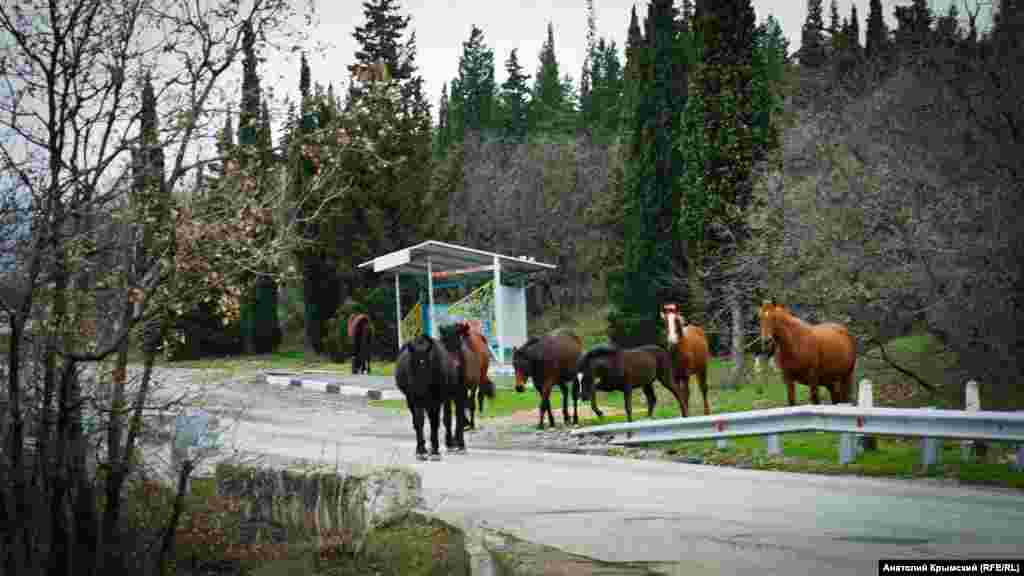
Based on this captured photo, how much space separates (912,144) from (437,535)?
1404 cm

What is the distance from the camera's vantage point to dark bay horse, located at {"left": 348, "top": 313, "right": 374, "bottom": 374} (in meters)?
35.5

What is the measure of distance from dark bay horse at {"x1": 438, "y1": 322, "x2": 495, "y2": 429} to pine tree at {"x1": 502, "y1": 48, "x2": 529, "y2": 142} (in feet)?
204

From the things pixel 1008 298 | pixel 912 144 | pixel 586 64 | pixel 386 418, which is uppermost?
pixel 586 64

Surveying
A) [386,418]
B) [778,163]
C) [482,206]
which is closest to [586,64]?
[482,206]

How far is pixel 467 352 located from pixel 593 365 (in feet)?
10.9

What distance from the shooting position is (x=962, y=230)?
647 inches

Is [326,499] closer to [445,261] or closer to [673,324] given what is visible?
[673,324]

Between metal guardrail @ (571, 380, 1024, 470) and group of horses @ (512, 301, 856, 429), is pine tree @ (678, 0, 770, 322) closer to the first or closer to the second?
group of horses @ (512, 301, 856, 429)

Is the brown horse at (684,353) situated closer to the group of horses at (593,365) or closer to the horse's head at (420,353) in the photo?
the group of horses at (593,365)

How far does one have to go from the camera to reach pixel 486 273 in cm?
3562

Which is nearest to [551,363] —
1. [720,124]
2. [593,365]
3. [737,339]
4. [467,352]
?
[593,365]

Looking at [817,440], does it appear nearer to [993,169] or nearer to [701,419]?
[701,419]

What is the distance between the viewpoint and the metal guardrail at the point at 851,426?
11.7m

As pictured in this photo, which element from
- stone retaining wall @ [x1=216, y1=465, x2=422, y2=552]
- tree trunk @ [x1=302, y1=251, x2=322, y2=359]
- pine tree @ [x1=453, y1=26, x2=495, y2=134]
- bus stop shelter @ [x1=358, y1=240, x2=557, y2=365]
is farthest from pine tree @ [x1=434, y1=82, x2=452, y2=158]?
stone retaining wall @ [x1=216, y1=465, x2=422, y2=552]
